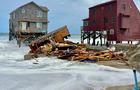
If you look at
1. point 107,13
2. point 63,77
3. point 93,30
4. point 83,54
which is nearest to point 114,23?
point 107,13

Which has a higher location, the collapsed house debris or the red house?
the red house

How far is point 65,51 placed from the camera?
30.9 metres

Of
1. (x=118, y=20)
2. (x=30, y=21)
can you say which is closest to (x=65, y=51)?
(x=118, y=20)

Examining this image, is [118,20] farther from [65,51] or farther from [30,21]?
[30,21]

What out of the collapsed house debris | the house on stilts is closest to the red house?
the collapsed house debris

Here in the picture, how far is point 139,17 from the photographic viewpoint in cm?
5097

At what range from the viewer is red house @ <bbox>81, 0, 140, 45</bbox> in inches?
1895

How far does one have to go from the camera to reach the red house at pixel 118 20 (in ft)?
158

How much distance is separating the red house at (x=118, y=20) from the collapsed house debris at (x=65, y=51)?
9200 millimetres

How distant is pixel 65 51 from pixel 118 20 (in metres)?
19.0

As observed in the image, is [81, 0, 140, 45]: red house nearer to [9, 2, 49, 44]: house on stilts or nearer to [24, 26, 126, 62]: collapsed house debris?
[24, 26, 126, 62]: collapsed house debris

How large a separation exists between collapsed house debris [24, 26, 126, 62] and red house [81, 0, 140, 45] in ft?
30.2

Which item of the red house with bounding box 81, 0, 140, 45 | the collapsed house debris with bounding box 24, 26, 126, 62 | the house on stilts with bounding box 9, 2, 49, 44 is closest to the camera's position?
the collapsed house debris with bounding box 24, 26, 126, 62

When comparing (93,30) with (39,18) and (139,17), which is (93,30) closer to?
(139,17)
